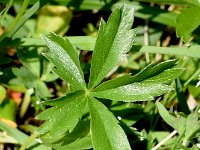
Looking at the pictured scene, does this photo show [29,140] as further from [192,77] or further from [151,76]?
[192,77]

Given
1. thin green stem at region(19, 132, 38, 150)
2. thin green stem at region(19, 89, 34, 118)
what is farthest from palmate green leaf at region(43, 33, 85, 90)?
thin green stem at region(19, 89, 34, 118)

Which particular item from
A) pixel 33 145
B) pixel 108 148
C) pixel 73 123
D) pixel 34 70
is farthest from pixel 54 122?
pixel 34 70

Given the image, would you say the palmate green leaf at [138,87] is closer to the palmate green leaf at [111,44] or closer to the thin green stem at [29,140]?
the palmate green leaf at [111,44]

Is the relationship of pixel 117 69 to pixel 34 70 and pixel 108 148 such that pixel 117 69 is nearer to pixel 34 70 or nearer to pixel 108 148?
pixel 34 70

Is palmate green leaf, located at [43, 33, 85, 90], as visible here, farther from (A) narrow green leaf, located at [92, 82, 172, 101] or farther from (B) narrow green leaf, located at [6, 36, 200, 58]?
(B) narrow green leaf, located at [6, 36, 200, 58]

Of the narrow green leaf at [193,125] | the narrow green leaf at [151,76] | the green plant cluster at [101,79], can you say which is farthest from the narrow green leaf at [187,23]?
the narrow green leaf at [193,125]

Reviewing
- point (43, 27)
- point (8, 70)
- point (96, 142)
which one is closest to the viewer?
point (96, 142)
